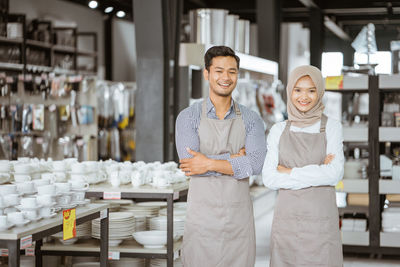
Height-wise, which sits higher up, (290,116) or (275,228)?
(290,116)

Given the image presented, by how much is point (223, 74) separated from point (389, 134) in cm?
314

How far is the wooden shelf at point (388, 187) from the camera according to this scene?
582 cm

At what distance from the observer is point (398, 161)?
597cm

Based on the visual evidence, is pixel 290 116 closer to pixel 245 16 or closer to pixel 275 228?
pixel 275 228

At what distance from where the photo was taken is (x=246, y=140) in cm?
333

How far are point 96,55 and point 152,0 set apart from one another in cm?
686

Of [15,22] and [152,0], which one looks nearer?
[152,0]

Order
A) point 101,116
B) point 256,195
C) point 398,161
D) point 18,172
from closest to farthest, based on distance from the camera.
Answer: point 18,172, point 398,161, point 256,195, point 101,116

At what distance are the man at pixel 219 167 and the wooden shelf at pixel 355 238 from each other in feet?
9.52

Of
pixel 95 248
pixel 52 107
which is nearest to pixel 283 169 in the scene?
pixel 95 248

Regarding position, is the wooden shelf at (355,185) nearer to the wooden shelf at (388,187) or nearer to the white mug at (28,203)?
the wooden shelf at (388,187)

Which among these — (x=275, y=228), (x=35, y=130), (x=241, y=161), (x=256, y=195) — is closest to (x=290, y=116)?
(x=241, y=161)

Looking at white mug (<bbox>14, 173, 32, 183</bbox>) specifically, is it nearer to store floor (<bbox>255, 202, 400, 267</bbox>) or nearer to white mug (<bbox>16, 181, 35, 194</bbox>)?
white mug (<bbox>16, 181, 35, 194</bbox>)

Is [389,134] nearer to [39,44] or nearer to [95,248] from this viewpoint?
[95,248]
